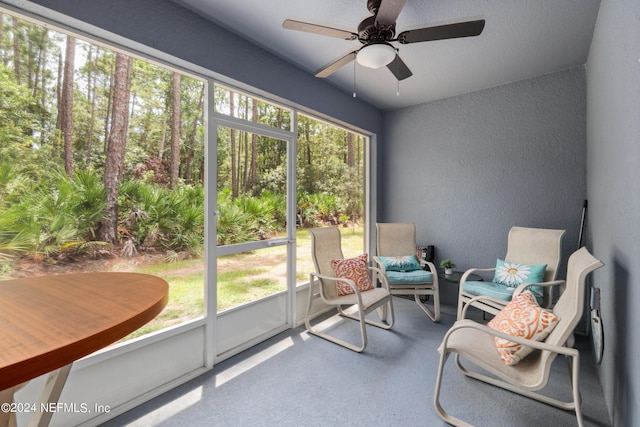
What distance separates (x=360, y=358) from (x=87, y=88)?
277cm

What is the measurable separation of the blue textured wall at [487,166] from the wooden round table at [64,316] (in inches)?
146

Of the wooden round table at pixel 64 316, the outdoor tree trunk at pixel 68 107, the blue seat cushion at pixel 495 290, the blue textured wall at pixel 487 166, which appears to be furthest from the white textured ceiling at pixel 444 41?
the blue seat cushion at pixel 495 290

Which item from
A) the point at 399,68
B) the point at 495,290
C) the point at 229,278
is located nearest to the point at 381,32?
the point at 399,68

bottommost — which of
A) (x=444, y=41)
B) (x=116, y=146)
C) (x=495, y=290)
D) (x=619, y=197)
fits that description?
(x=495, y=290)

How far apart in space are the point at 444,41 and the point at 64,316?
10.0 feet

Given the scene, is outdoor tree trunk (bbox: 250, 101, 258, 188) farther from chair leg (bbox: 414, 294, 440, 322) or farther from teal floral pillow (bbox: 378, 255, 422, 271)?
chair leg (bbox: 414, 294, 440, 322)

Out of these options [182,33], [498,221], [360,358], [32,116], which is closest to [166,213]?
[32,116]

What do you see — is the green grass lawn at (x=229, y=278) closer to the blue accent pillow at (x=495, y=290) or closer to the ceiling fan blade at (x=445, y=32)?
the blue accent pillow at (x=495, y=290)

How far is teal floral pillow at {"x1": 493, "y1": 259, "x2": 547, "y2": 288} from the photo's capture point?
277 centimetres

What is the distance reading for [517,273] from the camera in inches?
114

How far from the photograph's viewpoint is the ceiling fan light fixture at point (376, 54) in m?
1.76

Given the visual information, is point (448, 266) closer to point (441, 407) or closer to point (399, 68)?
point (441, 407)

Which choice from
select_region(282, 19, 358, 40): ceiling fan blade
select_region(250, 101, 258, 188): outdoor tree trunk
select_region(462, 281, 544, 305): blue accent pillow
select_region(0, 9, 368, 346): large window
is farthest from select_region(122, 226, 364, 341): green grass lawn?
select_region(282, 19, 358, 40): ceiling fan blade

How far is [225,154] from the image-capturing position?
8.26ft
